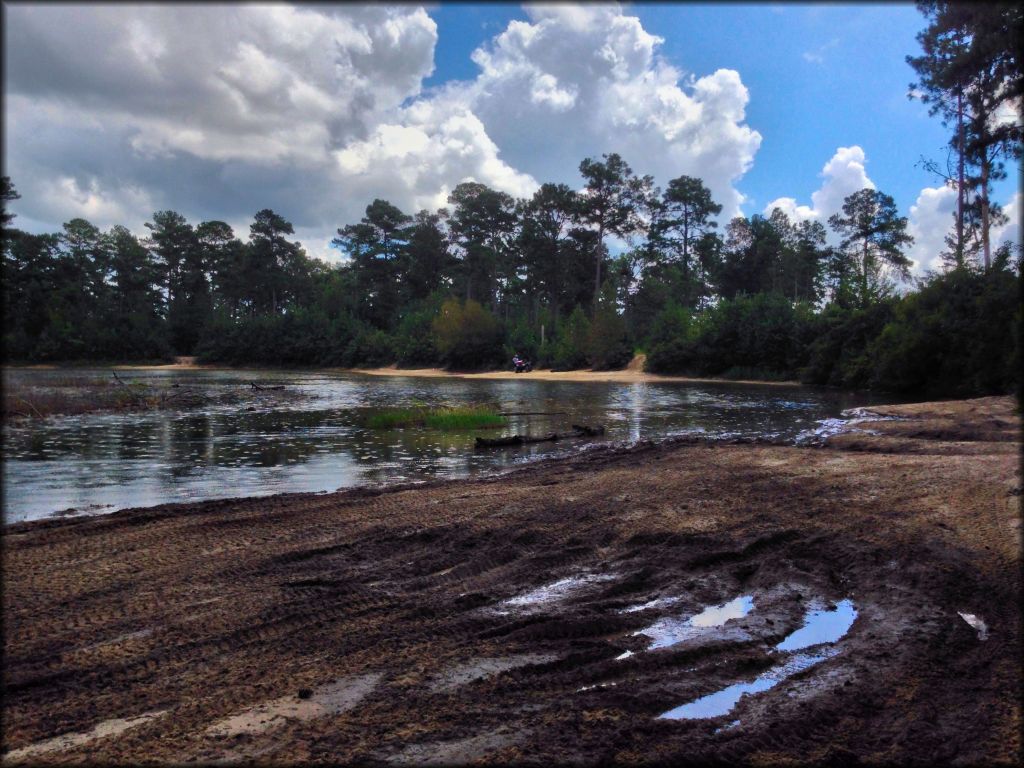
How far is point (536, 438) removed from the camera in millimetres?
16094

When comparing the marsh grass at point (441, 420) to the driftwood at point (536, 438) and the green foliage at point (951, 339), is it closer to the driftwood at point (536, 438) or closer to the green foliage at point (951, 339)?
the driftwood at point (536, 438)

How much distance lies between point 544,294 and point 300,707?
78.5 m

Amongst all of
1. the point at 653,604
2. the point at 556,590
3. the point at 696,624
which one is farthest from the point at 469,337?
the point at 696,624

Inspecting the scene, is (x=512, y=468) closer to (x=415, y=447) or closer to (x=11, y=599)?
(x=415, y=447)

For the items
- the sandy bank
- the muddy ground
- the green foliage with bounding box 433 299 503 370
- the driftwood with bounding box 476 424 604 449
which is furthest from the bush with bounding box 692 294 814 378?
the muddy ground

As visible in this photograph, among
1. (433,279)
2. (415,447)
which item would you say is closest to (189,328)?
(433,279)

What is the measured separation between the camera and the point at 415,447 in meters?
15.2

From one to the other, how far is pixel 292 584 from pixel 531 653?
2.17 meters

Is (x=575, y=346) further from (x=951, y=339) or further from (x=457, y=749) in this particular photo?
(x=457, y=749)

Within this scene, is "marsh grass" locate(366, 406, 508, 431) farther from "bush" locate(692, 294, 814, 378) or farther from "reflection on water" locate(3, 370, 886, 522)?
"bush" locate(692, 294, 814, 378)

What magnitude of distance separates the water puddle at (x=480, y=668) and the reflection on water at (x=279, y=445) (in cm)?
714

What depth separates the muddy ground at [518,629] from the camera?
2.88 meters

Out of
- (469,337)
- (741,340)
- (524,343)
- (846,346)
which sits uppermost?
(469,337)

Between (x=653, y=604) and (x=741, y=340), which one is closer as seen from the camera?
(x=653, y=604)
